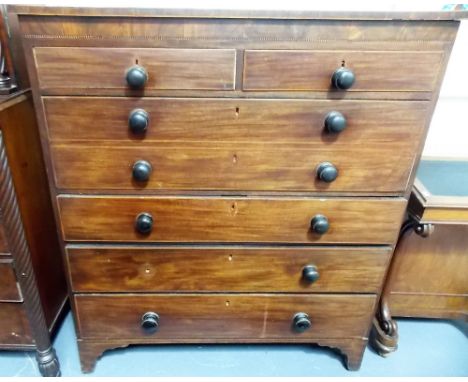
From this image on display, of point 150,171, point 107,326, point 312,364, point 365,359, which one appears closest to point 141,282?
point 107,326

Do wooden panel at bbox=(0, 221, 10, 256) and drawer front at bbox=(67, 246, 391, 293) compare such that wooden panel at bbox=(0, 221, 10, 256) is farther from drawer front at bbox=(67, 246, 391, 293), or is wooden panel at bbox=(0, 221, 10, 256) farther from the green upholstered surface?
the green upholstered surface

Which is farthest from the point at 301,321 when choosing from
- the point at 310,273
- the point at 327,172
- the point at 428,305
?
the point at 428,305

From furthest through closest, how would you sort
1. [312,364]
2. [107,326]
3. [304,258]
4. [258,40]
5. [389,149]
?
[312,364] < [107,326] < [304,258] < [389,149] < [258,40]

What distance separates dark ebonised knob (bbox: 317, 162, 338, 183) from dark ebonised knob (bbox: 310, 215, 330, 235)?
0.34 ft

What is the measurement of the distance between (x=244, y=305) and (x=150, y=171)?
19.2 inches

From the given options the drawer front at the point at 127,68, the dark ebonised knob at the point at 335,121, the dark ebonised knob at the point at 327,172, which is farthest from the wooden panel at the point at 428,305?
the drawer front at the point at 127,68

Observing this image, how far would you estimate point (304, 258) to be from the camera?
3.34 feet

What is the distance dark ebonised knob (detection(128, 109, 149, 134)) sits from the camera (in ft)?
2.61

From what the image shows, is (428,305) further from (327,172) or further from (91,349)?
(91,349)

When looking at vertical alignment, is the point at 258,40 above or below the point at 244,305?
above

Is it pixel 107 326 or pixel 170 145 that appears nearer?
pixel 170 145

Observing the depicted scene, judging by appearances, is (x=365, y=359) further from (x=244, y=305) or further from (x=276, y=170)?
(x=276, y=170)

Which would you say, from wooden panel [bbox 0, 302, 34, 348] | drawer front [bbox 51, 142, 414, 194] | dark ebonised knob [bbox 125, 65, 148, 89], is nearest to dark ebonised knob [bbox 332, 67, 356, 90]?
drawer front [bbox 51, 142, 414, 194]

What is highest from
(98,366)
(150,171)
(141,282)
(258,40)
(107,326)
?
(258,40)
